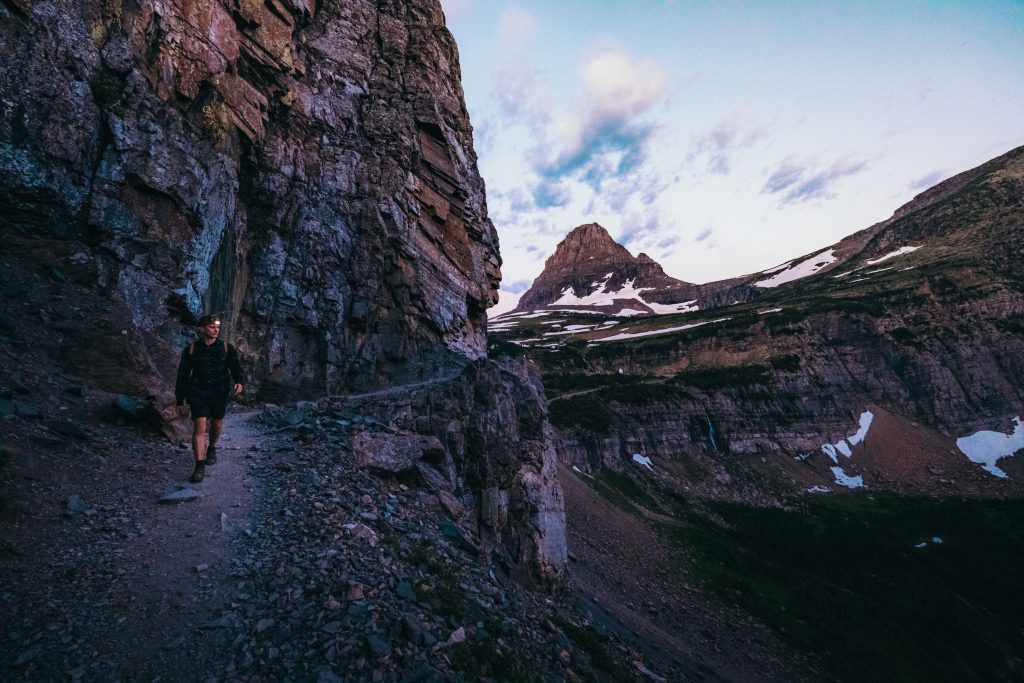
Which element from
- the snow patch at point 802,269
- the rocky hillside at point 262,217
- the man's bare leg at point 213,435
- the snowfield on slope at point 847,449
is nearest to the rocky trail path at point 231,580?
the man's bare leg at point 213,435

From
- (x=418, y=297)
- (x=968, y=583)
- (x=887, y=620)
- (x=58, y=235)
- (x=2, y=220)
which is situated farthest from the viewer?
(x=968, y=583)

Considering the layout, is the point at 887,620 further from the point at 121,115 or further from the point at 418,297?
the point at 121,115

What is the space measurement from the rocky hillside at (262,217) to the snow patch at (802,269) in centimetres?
18041

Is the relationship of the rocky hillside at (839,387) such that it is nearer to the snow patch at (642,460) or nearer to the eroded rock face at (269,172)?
the snow patch at (642,460)

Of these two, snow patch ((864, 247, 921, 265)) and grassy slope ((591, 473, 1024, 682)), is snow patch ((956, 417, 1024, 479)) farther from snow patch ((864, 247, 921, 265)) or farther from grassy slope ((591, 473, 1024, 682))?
snow patch ((864, 247, 921, 265))

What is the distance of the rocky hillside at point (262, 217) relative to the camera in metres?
14.2

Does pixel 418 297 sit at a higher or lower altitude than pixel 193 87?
lower

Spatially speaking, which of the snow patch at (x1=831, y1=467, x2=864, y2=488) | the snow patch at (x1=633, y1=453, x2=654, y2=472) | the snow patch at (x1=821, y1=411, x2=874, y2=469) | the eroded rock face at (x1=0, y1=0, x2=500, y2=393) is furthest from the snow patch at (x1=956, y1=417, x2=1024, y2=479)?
the eroded rock face at (x1=0, y1=0, x2=500, y2=393)

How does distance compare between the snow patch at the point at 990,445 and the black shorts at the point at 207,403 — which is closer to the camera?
the black shorts at the point at 207,403

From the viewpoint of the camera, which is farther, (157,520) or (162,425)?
(162,425)

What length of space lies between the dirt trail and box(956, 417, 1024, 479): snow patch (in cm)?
10131

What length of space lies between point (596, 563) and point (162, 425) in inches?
1208

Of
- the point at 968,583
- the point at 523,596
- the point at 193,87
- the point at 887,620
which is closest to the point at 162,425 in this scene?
the point at 523,596

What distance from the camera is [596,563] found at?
33.8 metres
